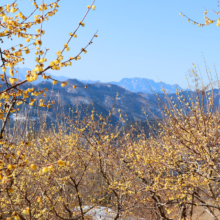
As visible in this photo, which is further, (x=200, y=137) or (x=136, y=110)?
(x=136, y=110)

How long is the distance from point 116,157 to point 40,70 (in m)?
7.33

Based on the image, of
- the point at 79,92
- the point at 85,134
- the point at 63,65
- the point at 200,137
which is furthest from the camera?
the point at 79,92

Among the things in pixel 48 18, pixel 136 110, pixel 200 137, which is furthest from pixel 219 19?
pixel 136 110

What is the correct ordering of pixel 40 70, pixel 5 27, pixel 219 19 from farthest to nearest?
1. pixel 219 19
2. pixel 5 27
3. pixel 40 70

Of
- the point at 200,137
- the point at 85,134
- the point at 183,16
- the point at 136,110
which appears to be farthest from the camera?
the point at 136,110

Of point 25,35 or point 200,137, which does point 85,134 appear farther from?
point 25,35

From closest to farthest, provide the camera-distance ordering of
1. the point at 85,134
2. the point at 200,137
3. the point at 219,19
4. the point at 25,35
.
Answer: the point at 25,35
the point at 219,19
the point at 200,137
the point at 85,134

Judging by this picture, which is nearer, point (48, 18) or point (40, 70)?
point (40, 70)

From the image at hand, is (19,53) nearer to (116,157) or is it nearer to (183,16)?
(183,16)

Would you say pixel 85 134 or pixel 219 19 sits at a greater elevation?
pixel 219 19

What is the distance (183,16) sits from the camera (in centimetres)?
491

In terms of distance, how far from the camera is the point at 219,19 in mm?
4164

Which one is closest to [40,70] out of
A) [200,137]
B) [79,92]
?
[200,137]

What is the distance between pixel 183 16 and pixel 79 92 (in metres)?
167
